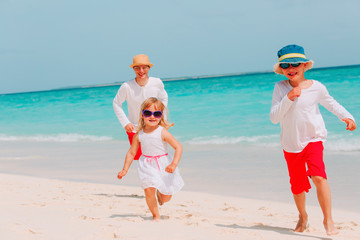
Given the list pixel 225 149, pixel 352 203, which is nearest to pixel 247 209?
pixel 352 203

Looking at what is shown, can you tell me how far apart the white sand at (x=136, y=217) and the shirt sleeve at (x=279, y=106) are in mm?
969

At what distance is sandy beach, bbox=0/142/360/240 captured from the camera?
3879mm

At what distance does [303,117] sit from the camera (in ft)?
12.2

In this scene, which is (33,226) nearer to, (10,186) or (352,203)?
(10,186)

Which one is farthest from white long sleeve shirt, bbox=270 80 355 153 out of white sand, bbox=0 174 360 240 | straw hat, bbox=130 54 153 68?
straw hat, bbox=130 54 153 68

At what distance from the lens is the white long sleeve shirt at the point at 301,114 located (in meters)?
3.69

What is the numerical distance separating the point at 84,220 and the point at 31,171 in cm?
494

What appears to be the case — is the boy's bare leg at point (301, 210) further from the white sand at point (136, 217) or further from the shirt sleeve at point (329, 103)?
the shirt sleeve at point (329, 103)

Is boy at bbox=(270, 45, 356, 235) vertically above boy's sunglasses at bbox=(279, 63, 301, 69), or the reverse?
boy's sunglasses at bbox=(279, 63, 301, 69)

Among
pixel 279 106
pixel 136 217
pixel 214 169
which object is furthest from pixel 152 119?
pixel 214 169

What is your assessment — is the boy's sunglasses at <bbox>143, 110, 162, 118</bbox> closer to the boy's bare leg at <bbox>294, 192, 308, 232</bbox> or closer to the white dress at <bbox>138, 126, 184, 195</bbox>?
the white dress at <bbox>138, 126, 184, 195</bbox>

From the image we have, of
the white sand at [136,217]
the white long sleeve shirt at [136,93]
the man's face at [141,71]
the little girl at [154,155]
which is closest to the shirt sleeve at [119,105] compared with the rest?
the white long sleeve shirt at [136,93]

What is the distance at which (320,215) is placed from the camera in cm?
493

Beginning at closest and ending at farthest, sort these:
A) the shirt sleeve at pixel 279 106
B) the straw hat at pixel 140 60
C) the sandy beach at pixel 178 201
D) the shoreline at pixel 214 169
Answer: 1. the shirt sleeve at pixel 279 106
2. the sandy beach at pixel 178 201
3. the straw hat at pixel 140 60
4. the shoreline at pixel 214 169
